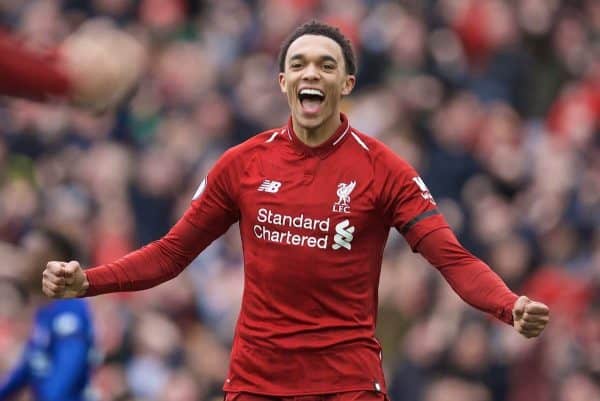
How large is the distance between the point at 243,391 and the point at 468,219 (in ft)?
20.3

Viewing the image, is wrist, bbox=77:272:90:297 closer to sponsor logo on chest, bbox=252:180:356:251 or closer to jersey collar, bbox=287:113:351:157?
sponsor logo on chest, bbox=252:180:356:251

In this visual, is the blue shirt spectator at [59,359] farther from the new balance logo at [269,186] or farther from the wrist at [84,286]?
the new balance logo at [269,186]

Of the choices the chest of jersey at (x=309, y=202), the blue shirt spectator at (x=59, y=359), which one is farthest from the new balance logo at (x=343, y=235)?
the blue shirt spectator at (x=59, y=359)

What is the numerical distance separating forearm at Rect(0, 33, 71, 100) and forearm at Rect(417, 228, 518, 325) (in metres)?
1.90

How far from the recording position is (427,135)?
13578 mm

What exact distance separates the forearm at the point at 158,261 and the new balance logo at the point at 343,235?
61 cm

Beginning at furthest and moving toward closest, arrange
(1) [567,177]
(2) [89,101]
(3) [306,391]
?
1. (1) [567,177]
2. (3) [306,391]
3. (2) [89,101]

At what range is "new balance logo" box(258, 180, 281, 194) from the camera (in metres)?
6.91

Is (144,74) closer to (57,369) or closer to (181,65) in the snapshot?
(181,65)

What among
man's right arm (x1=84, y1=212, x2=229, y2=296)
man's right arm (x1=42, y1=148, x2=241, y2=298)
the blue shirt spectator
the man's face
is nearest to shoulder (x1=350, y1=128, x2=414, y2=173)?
the man's face

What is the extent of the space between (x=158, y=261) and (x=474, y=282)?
1317 mm

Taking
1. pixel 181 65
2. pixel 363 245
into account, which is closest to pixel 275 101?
pixel 181 65

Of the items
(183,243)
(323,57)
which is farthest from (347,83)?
(183,243)

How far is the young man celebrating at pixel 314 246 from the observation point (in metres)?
6.77
